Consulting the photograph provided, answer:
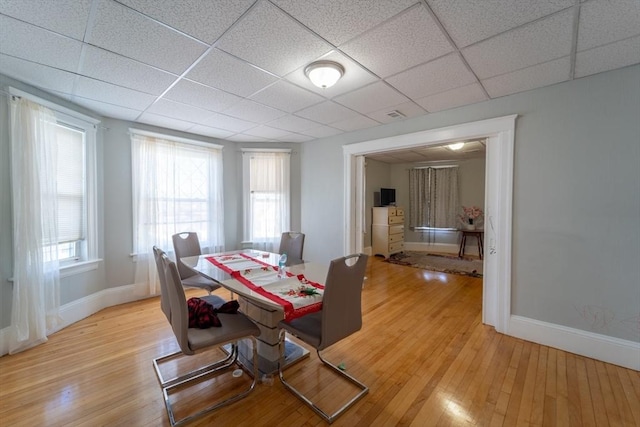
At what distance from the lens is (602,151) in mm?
2129

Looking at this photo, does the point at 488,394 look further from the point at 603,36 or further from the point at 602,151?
the point at 603,36

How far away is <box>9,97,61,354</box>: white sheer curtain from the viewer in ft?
7.39

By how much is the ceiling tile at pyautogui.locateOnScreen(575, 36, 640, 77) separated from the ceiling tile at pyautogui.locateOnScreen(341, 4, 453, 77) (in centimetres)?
104

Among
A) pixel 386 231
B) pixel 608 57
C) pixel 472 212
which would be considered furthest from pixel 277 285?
pixel 472 212

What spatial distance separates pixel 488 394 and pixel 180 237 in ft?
11.0

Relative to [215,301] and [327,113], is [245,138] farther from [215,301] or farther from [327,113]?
[215,301]

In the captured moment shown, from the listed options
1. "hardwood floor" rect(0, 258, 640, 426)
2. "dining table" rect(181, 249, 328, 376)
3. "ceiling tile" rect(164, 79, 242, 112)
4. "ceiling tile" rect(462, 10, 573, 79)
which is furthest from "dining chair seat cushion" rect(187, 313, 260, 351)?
"ceiling tile" rect(462, 10, 573, 79)

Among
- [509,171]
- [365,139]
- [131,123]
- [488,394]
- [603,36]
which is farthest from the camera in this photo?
[365,139]

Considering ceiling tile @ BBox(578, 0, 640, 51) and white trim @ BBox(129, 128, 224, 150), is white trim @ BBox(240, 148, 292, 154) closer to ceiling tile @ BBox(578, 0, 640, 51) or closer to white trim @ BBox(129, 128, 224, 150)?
white trim @ BBox(129, 128, 224, 150)

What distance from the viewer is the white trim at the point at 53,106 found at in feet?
7.36

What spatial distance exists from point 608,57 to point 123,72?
12.4 feet

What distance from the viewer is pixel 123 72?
2.12m

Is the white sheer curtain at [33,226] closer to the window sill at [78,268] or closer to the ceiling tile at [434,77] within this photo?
the window sill at [78,268]

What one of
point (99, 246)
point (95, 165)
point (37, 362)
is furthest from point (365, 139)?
point (37, 362)
